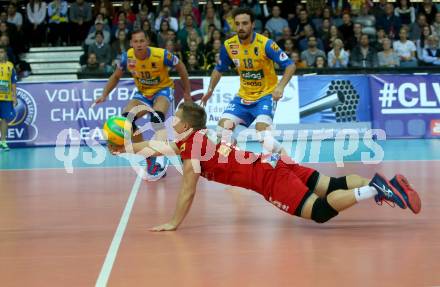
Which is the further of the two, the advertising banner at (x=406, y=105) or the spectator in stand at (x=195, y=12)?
the spectator in stand at (x=195, y=12)

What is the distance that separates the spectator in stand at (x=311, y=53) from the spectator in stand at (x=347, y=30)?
3.81ft

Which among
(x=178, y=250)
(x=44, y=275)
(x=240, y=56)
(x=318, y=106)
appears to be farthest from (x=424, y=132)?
(x=44, y=275)

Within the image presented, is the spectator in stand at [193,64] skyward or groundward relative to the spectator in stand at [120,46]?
groundward

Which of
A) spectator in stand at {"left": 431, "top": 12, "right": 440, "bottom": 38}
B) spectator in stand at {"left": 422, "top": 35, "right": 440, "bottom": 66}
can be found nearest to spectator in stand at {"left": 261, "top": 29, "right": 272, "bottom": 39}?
spectator in stand at {"left": 422, "top": 35, "right": 440, "bottom": 66}

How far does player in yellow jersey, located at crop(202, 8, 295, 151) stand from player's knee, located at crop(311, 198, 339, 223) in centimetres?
270

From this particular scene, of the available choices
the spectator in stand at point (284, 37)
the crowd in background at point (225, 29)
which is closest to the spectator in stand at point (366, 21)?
the crowd in background at point (225, 29)

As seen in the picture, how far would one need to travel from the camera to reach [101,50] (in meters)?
18.1

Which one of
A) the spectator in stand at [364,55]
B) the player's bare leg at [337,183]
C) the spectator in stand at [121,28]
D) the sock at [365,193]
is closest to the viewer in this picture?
the sock at [365,193]

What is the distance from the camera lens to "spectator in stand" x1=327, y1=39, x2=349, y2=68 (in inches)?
685

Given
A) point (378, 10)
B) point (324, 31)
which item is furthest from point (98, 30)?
point (378, 10)

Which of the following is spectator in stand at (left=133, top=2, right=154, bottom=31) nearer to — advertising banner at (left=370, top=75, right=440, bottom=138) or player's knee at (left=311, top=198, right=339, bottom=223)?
advertising banner at (left=370, top=75, right=440, bottom=138)

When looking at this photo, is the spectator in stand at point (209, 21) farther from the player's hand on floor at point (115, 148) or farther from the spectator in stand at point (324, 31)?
the player's hand on floor at point (115, 148)

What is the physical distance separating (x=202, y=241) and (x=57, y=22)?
14769mm

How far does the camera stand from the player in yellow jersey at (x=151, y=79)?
10781 mm
